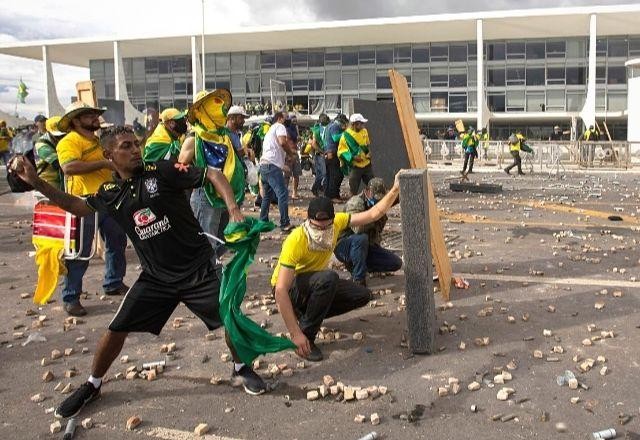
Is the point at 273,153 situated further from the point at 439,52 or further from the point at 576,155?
the point at 439,52

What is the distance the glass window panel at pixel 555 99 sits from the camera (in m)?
45.9

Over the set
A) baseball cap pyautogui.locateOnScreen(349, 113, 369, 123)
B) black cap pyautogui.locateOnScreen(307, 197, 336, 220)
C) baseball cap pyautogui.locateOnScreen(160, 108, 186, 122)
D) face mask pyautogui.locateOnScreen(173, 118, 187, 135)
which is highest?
baseball cap pyautogui.locateOnScreen(349, 113, 369, 123)

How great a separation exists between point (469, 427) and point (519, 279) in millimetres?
3317

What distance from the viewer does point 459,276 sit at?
651 cm

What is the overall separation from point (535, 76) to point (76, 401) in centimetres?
4783

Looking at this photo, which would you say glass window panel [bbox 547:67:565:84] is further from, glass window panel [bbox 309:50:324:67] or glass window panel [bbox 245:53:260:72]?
glass window panel [bbox 245:53:260:72]

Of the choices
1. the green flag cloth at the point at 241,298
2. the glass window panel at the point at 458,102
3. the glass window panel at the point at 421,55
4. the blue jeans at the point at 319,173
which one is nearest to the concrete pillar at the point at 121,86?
the glass window panel at the point at 421,55

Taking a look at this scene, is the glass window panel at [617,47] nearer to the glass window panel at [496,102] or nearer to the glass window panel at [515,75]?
→ the glass window panel at [515,75]

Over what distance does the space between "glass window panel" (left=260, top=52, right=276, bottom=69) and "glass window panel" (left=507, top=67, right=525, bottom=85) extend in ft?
61.6

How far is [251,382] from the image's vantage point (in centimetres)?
378

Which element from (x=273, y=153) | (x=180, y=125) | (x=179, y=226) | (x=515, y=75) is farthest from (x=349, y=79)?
(x=179, y=226)

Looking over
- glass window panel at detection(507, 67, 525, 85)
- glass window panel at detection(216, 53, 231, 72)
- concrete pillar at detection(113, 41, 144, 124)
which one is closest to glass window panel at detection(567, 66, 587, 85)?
glass window panel at detection(507, 67, 525, 85)

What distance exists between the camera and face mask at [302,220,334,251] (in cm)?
427

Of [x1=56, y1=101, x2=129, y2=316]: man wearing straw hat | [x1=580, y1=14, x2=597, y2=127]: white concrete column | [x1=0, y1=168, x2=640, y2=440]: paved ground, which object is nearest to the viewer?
[x1=0, y1=168, x2=640, y2=440]: paved ground
